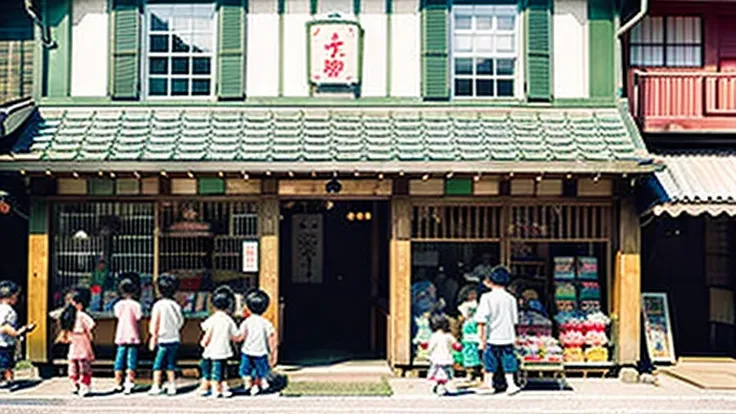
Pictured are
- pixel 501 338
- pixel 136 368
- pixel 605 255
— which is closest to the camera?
pixel 501 338

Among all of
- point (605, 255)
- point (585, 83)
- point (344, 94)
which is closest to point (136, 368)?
point (344, 94)

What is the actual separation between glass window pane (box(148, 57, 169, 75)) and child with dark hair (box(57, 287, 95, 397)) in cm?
417

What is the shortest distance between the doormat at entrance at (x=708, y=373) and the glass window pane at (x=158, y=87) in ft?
31.6

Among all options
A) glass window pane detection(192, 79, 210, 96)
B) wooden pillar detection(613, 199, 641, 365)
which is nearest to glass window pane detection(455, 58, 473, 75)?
wooden pillar detection(613, 199, 641, 365)

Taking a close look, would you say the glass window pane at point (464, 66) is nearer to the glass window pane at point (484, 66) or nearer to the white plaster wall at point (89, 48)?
the glass window pane at point (484, 66)

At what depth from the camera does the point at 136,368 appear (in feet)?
39.0

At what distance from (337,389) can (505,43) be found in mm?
6445

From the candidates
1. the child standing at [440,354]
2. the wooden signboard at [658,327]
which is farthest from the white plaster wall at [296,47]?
the wooden signboard at [658,327]

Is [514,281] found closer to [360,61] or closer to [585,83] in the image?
[585,83]

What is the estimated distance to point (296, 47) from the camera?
12984mm

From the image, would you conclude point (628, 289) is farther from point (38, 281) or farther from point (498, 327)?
point (38, 281)

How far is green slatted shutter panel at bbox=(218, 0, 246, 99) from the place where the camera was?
42.1 ft

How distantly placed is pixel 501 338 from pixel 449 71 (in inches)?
183

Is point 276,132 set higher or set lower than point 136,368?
higher
